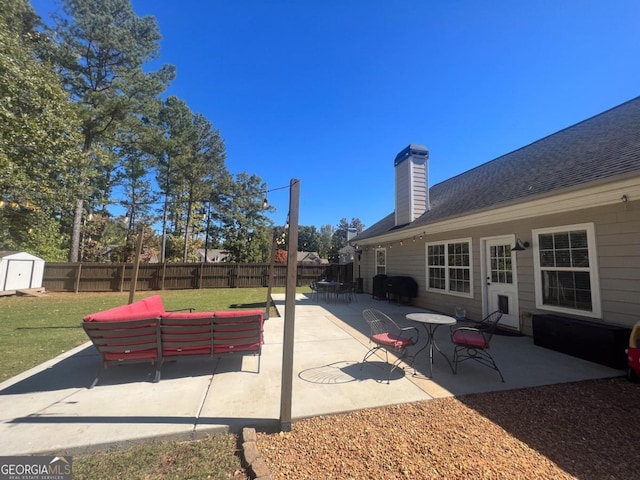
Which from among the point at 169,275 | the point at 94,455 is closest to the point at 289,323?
the point at 94,455

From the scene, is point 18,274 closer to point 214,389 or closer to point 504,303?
point 214,389

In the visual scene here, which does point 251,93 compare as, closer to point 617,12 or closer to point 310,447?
point 617,12

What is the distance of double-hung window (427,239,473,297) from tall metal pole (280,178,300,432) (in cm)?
645

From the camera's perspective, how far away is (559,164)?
6.26 meters

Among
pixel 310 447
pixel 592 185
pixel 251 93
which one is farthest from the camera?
pixel 251 93

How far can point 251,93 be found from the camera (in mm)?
10836

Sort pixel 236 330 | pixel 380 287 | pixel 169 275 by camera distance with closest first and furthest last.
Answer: pixel 236 330
pixel 380 287
pixel 169 275

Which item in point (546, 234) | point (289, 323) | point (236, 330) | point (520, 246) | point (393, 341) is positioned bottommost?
point (393, 341)

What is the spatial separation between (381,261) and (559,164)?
24.2ft

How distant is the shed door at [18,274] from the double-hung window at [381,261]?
16.1 metres

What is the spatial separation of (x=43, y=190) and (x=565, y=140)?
18.5 meters

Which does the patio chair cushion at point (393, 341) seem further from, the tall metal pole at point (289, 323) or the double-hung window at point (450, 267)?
the double-hung window at point (450, 267)

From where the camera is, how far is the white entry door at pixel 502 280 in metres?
6.34

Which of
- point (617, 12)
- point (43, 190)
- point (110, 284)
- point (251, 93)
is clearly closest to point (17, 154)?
point (43, 190)
